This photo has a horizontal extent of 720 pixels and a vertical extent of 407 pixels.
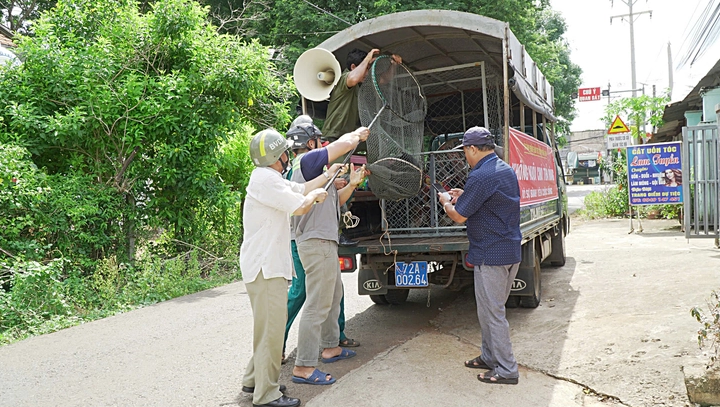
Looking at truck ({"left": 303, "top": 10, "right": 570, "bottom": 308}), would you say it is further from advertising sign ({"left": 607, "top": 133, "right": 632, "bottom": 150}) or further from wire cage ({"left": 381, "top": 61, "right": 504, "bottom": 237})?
advertising sign ({"left": 607, "top": 133, "right": 632, "bottom": 150})

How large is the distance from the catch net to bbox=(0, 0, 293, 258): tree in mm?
3471

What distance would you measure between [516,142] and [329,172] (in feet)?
7.65

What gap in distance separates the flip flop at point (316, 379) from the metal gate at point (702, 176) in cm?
683

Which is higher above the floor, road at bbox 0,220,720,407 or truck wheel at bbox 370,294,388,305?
A: truck wheel at bbox 370,294,388,305

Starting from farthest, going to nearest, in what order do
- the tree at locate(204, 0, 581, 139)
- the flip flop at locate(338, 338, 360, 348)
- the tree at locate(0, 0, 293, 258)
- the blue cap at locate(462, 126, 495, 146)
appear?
the tree at locate(204, 0, 581, 139) < the tree at locate(0, 0, 293, 258) < the flip flop at locate(338, 338, 360, 348) < the blue cap at locate(462, 126, 495, 146)

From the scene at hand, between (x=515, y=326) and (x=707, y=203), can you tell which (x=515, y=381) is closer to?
(x=515, y=326)

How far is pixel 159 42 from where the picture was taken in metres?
8.27

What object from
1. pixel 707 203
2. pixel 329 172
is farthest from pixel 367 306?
pixel 707 203

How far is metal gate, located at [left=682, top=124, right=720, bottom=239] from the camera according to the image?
841 cm

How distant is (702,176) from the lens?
890 cm

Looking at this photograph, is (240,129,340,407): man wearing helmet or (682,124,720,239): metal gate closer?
(240,129,340,407): man wearing helmet

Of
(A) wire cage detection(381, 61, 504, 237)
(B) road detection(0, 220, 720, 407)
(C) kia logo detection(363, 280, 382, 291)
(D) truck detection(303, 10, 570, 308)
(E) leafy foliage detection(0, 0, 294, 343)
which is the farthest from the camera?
(E) leafy foliage detection(0, 0, 294, 343)

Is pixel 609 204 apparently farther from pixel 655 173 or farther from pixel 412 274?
pixel 412 274

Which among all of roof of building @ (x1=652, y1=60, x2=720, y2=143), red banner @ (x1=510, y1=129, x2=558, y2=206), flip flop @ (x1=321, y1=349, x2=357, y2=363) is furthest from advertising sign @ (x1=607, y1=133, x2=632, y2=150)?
flip flop @ (x1=321, y1=349, x2=357, y2=363)
